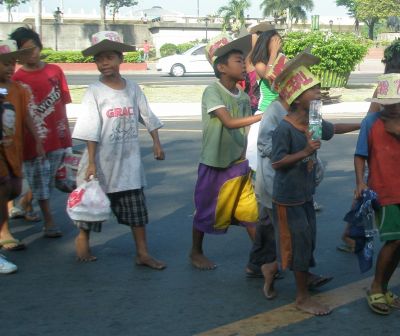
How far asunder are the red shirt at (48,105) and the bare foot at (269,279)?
94.1 inches

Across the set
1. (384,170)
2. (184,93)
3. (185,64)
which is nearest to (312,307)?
(384,170)

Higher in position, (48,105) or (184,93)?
(184,93)

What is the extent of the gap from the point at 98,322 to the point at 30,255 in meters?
1.60

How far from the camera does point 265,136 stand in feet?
14.6

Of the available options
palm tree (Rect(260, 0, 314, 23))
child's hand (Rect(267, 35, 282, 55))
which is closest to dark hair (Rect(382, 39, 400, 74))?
child's hand (Rect(267, 35, 282, 55))

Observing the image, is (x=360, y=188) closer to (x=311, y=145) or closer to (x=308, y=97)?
(x=311, y=145)

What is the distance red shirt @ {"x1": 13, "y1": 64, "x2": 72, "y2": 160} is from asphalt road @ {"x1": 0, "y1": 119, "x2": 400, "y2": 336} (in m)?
0.79

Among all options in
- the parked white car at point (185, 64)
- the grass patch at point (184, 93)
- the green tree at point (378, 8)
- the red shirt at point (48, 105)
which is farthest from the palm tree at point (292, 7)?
the red shirt at point (48, 105)

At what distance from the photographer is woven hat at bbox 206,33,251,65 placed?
4.87 meters

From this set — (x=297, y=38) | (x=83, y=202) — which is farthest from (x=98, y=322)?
(x=297, y=38)

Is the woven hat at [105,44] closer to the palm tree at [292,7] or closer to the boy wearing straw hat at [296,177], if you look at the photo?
the boy wearing straw hat at [296,177]

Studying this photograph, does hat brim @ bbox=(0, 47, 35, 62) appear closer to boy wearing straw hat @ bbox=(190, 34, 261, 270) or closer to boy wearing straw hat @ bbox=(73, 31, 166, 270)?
boy wearing straw hat @ bbox=(73, 31, 166, 270)

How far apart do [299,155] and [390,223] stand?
674mm

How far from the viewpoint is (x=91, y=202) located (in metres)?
4.98
